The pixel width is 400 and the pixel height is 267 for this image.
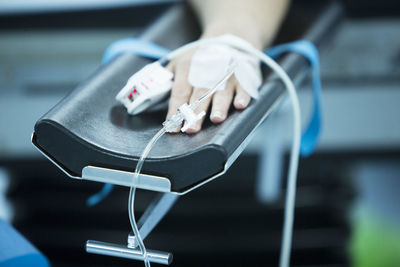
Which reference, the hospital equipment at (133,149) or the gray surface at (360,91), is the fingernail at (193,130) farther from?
the gray surface at (360,91)

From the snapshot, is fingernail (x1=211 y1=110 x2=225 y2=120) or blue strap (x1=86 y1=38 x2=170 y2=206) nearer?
fingernail (x1=211 y1=110 x2=225 y2=120)

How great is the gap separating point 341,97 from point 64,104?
1325mm

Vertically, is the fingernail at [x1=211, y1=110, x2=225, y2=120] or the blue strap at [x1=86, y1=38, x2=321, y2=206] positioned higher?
the blue strap at [x1=86, y1=38, x2=321, y2=206]

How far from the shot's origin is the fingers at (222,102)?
2.21 feet

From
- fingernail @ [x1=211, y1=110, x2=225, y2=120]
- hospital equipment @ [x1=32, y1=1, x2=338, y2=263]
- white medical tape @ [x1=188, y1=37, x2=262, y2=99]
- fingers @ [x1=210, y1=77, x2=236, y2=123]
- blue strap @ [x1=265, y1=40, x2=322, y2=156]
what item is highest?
blue strap @ [x1=265, y1=40, x2=322, y2=156]

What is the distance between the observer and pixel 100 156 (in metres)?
0.62

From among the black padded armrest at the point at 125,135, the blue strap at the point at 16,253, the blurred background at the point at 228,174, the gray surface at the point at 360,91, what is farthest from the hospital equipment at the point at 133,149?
the gray surface at the point at 360,91

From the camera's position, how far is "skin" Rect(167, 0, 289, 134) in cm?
71

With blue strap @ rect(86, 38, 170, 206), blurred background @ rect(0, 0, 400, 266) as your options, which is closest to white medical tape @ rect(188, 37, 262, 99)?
blue strap @ rect(86, 38, 170, 206)

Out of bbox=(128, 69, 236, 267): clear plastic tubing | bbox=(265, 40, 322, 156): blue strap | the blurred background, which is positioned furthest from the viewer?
the blurred background

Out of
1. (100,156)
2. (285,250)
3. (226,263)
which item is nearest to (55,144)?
(100,156)

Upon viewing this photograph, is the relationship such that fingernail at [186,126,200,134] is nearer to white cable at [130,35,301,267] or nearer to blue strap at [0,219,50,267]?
white cable at [130,35,301,267]

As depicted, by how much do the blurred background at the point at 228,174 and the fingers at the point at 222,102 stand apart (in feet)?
2.59

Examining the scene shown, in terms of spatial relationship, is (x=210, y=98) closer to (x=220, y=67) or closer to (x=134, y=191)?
(x=220, y=67)
